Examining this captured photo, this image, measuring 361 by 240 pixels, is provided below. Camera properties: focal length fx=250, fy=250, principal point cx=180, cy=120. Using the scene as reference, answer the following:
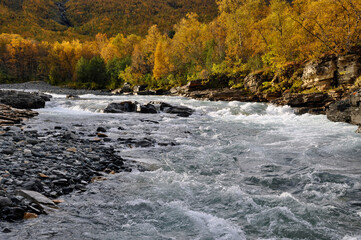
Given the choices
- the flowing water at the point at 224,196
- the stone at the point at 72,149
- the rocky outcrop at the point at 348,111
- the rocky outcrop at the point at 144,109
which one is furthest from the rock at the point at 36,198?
the rocky outcrop at the point at 144,109

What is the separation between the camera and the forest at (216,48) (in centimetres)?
2389

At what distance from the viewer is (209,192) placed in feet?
20.8

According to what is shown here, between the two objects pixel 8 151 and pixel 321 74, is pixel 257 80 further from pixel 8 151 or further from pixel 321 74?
pixel 8 151

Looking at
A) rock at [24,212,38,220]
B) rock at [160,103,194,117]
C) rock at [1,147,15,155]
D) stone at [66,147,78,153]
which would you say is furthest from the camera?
rock at [160,103,194,117]

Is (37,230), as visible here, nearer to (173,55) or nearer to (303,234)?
(303,234)

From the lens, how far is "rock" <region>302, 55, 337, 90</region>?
72.4 ft

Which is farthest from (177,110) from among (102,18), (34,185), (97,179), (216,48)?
(102,18)

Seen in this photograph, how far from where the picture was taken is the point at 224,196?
20.0ft

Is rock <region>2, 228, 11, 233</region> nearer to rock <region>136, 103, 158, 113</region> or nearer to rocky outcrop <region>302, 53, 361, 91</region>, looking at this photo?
rock <region>136, 103, 158, 113</region>

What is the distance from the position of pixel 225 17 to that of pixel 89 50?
72.6 meters

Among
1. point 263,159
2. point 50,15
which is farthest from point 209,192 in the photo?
point 50,15

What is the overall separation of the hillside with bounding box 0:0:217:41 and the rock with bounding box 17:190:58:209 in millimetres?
137752

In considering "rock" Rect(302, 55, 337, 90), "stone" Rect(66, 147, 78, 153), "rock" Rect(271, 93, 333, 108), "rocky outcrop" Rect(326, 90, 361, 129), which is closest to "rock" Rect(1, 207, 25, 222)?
"stone" Rect(66, 147, 78, 153)

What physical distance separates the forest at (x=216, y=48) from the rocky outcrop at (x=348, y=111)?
8.83m
